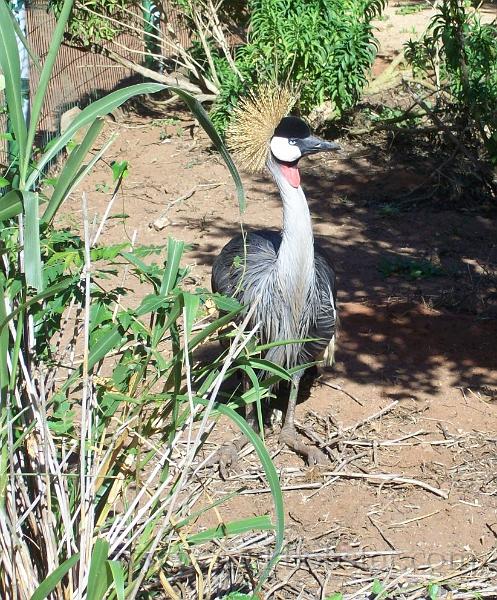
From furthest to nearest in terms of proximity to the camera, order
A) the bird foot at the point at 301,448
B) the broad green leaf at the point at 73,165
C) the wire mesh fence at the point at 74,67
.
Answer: the wire mesh fence at the point at 74,67, the bird foot at the point at 301,448, the broad green leaf at the point at 73,165

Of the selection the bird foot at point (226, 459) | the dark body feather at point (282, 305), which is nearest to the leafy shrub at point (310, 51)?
the dark body feather at point (282, 305)

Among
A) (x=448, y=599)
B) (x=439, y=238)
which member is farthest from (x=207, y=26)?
(x=448, y=599)

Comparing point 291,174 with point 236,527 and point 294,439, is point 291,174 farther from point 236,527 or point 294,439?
point 236,527

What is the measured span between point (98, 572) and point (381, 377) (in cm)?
301

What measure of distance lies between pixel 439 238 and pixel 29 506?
4955 millimetres

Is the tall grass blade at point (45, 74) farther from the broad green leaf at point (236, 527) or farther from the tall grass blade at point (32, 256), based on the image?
the broad green leaf at point (236, 527)

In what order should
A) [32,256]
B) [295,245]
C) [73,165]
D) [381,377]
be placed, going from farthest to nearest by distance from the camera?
[381,377] → [295,245] → [73,165] → [32,256]

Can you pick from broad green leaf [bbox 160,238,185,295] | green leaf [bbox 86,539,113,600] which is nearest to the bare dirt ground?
broad green leaf [bbox 160,238,185,295]

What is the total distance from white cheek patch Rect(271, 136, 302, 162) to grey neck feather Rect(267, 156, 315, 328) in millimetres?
42

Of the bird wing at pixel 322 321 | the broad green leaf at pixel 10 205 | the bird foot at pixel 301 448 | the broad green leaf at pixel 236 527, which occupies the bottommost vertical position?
the bird foot at pixel 301 448

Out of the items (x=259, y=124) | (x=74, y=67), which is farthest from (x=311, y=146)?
(x=74, y=67)

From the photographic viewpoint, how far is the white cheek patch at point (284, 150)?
4520 mm

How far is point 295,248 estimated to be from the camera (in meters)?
4.42

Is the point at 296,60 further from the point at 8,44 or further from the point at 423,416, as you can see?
the point at 8,44
